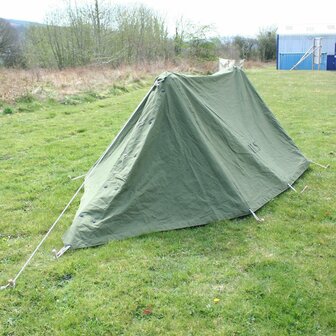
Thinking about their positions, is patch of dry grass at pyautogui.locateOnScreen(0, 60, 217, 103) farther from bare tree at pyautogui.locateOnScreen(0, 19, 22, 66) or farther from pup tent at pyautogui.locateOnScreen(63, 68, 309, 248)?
bare tree at pyautogui.locateOnScreen(0, 19, 22, 66)

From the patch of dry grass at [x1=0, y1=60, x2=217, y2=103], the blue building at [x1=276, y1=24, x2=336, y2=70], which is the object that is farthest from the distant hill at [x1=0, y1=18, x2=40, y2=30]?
the blue building at [x1=276, y1=24, x2=336, y2=70]

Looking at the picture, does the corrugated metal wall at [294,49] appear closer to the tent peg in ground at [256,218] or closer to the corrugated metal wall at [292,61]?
the corrugated metal wall at [292,61]

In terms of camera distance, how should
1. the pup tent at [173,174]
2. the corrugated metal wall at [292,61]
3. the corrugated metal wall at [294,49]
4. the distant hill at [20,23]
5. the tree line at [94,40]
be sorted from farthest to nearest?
the corrugated metal wall at [292,61] < the corrugated metal wall at [294,49] < the distant hill at [20,23] < the tree line at [94,40] < the pup tent at [173,174]

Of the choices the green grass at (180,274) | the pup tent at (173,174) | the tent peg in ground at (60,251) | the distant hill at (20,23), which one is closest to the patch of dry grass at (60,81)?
the green grass at (180,274)

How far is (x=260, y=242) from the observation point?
13.2 ft

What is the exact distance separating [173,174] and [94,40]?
22.2 meters

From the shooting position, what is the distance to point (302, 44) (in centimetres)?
3100

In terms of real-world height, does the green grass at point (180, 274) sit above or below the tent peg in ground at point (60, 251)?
below

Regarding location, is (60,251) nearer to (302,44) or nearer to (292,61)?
(292,61)

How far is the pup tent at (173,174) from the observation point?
4121mm

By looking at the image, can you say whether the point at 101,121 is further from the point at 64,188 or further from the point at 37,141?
the point at 64,188

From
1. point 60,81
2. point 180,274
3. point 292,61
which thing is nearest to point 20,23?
point 60,81

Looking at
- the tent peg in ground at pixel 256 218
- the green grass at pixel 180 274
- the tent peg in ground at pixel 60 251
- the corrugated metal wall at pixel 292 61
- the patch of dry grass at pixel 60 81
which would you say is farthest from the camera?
the corrugated metal wall at pixel 292 61

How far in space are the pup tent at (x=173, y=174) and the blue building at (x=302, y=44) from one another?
1081 inches
